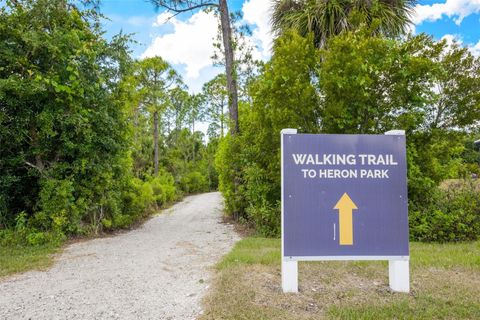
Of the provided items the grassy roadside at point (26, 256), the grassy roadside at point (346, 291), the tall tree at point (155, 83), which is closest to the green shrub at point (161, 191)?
the tall tree at point (155, 83)

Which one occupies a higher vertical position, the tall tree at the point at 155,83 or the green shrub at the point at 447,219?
the tall tree at the point at 155,83

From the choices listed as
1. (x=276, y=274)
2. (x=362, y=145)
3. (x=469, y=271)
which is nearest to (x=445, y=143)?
(x=469, y=271)

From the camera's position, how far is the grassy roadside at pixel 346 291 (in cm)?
335

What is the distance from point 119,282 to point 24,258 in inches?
102

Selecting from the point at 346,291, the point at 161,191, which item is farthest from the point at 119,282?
the point at 161,191

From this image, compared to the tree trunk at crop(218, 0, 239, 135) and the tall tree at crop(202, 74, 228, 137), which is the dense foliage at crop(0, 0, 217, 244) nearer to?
the tree trunk at crop(218, 0, 239, 135)

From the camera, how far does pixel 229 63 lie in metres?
11.8

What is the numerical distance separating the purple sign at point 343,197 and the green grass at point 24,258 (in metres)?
4.29

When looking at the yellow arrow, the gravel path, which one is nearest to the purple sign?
the yellow arrow

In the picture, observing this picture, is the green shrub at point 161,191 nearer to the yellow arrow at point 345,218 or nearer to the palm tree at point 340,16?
the palm tree at point 340,16

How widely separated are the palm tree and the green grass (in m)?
8.45

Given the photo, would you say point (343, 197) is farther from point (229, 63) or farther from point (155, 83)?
point (155, 83)

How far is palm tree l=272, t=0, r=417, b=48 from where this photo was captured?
1030cm

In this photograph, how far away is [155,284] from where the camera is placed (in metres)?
4.52
